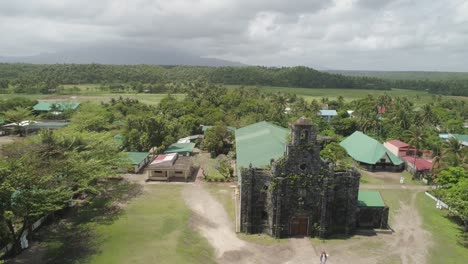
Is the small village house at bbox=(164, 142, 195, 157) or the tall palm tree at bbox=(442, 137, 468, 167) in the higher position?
the tall palm tree at bbox=(442, 137, 468, 167)

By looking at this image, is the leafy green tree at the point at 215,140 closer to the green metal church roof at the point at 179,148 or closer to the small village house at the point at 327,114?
the green metal church roof at the point at 179,148

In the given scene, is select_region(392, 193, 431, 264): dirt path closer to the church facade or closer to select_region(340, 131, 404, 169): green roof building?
the church facade

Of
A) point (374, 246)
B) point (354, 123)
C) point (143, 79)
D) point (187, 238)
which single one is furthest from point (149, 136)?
point (143, 79)

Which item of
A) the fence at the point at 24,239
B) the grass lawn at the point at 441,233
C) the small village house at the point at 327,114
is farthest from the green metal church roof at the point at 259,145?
the small village house at the point at 327,114

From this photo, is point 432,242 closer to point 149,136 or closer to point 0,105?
point 149,136

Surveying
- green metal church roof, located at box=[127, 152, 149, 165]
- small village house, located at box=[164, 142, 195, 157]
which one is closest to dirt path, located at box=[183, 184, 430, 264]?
green metal church roof, located at box=[127, 152, 149, 165]

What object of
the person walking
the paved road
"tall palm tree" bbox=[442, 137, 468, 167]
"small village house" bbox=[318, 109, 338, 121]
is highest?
"tall palm tree" bbox=[442, 137, 468, 167]

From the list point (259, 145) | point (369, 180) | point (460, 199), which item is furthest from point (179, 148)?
point (460, 199)
